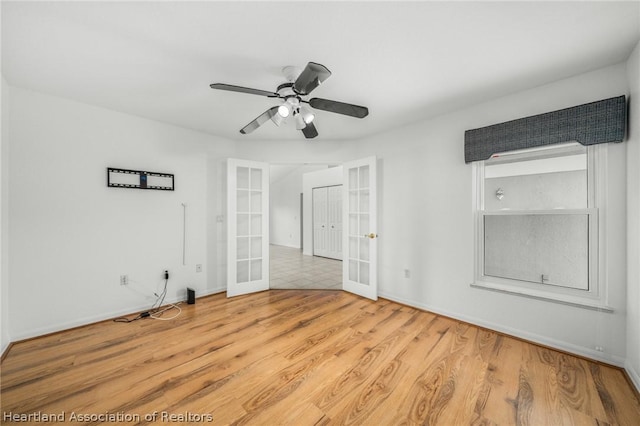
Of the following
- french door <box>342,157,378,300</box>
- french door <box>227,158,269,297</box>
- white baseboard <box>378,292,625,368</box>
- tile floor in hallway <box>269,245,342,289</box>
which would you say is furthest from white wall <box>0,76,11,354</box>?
white baseboard <box>378,292,625,368</box>

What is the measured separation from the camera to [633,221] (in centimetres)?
185

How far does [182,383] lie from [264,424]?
30.0 inches

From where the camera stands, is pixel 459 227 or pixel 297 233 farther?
pixel 297 233

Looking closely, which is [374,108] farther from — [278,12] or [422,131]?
A: [278,12]

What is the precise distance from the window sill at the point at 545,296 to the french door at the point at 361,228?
1.29 meters

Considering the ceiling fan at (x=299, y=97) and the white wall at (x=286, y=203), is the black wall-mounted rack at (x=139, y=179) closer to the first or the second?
the ceiling fan at (x=299, y=97)

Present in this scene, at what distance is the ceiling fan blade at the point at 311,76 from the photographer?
152 cm

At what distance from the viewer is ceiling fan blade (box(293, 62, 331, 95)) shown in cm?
152

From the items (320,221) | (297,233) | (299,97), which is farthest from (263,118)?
(297,233)

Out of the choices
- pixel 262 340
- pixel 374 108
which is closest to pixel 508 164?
pixel 374 108

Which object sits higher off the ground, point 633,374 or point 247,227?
point 247,227

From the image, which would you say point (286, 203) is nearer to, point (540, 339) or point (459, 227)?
point (459, 227)

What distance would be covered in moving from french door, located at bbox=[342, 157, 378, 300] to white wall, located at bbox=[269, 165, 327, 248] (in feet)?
14.2

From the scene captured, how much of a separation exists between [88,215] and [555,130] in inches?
188
